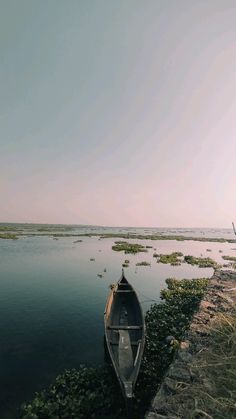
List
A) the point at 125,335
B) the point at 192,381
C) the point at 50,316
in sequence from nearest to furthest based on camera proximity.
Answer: the point at 192,381, the point at 125,335, the point at 50,316

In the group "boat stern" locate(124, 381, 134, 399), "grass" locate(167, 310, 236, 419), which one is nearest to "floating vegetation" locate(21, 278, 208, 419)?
"boat stern" locate(124, 381, 134, 399)

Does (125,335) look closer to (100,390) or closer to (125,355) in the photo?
(125,355)

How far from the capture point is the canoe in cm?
849

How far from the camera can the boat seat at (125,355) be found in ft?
30.0

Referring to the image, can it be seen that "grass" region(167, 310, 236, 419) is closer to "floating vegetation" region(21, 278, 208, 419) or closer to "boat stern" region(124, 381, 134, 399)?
"boat stern" region(124, 381, 134, 399)

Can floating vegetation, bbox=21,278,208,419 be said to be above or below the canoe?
below

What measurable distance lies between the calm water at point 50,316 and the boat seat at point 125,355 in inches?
74.6

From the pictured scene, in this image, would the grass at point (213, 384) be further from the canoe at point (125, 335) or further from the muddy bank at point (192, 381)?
the canoe at point (125, 335)

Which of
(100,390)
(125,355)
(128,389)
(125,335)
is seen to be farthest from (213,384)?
(125,335)

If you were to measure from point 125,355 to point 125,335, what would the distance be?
5.00 feet

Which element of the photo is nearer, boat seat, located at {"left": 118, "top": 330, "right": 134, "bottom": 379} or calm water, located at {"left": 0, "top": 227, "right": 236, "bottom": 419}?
boat seat, located at {"left": 118, "top": 330, "right": 134, "bottom": 379}

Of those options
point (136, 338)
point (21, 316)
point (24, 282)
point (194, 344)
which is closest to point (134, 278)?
point (24, 282)

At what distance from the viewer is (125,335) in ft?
38.3

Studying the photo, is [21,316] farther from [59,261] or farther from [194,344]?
[59,261]
